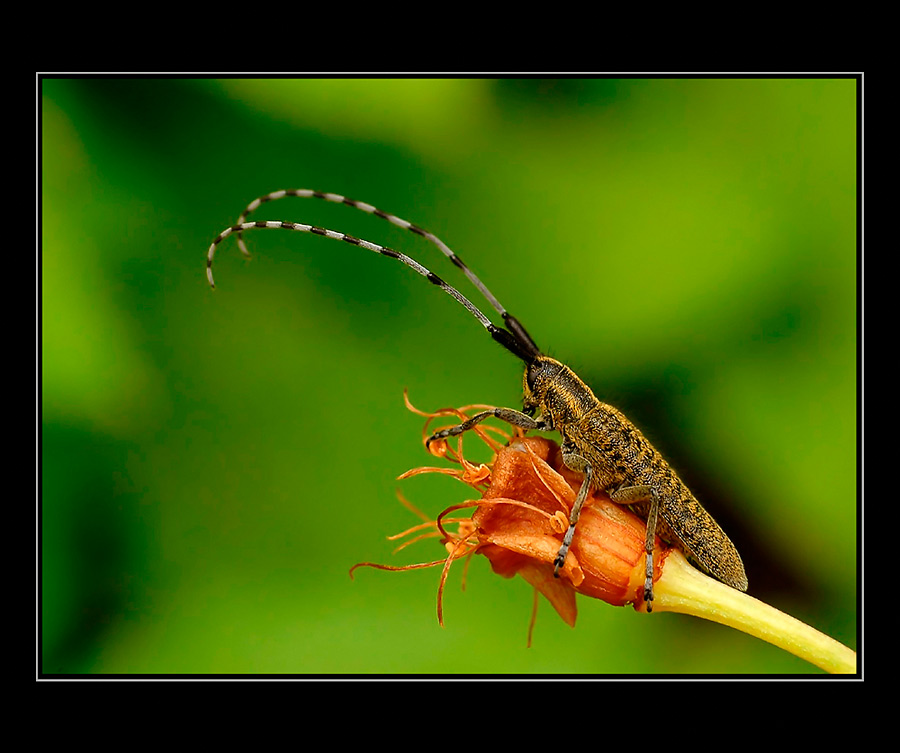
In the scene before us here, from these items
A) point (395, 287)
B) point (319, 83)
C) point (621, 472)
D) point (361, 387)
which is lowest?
point (621, 472)

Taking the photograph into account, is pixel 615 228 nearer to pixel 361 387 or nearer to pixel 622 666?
pixel 361 387

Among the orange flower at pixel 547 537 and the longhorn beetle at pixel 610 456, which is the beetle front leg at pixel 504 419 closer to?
the longhorn beetle at pixel 610 456

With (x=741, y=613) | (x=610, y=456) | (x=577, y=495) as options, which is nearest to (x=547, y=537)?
(x=577, y=495)

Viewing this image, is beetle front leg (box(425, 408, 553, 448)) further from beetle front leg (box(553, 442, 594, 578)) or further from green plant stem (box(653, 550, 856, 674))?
green plant stem (box(653, 550, 856, 674))

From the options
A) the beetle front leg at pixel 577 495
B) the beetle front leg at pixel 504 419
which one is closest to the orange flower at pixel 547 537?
the beetle front leg at pixel 577 495

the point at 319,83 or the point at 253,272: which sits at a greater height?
the point at 319,83

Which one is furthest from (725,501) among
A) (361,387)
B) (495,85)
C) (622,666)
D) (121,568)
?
(121,568)
